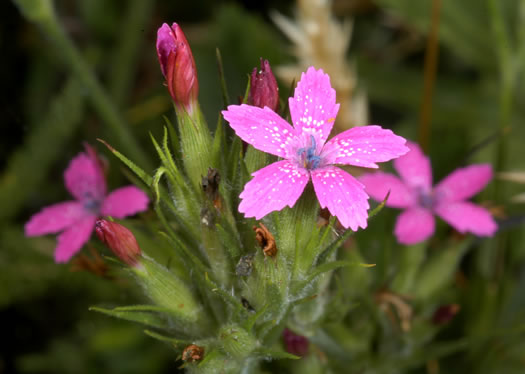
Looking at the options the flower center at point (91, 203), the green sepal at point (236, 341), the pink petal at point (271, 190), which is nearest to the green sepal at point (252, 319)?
the green sepal at point (236, 341)

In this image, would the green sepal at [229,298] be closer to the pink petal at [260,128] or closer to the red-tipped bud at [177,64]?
the pink petal at [260,128]

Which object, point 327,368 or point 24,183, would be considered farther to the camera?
point 24,183

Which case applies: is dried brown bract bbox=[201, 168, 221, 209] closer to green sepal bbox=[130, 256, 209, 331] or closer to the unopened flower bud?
green sepal bbox=[130, 256, 209, 331]

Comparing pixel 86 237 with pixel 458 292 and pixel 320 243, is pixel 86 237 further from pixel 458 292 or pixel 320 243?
pixel 458 292

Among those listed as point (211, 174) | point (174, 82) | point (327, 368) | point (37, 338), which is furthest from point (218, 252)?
point (37, 338)

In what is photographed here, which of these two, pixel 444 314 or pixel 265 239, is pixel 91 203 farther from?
pixel 444 314
